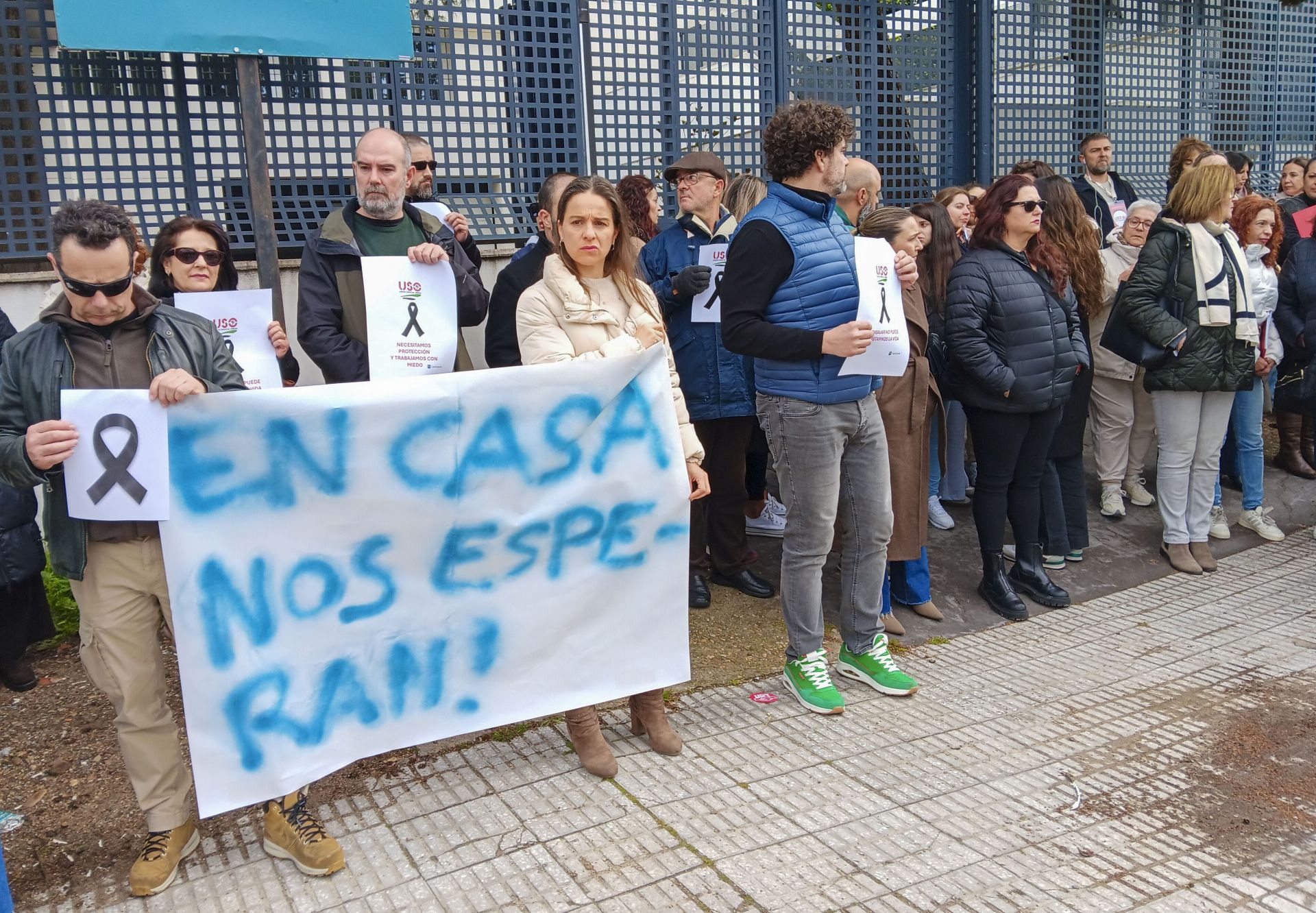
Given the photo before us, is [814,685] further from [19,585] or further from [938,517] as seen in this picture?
[19,585]

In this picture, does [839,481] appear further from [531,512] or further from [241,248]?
[241,248]

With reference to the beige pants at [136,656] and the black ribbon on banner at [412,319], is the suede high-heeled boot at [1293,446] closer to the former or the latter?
the black ribbon on banner at [412,319]

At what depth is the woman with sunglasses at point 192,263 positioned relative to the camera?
4324mm

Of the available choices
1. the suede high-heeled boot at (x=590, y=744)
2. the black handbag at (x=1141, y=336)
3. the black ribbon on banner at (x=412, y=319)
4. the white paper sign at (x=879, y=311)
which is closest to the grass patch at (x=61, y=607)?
the black ribbon on banner at (x=412, y=319)

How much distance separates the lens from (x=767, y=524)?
672 cm

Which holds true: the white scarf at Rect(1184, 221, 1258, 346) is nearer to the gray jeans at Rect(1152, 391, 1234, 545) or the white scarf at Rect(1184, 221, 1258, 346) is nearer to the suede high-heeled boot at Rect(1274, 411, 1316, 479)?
the gray jeans at Rect(1152, 391, 1234, 545)

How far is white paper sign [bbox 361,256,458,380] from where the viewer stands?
14.3 feet

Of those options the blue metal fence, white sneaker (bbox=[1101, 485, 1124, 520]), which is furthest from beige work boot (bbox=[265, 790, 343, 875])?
white sneaker (bbox=[1101, 485, 1124, 520])

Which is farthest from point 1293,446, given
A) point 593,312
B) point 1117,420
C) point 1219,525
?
point 593,312

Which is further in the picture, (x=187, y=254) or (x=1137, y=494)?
(x=1137, y=494)

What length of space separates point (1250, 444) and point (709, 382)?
3.92 m

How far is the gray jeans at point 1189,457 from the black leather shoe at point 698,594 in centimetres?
295

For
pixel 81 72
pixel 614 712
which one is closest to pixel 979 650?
pixel 614 712

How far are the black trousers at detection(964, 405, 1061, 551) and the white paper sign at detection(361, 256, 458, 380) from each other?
2786 mm
